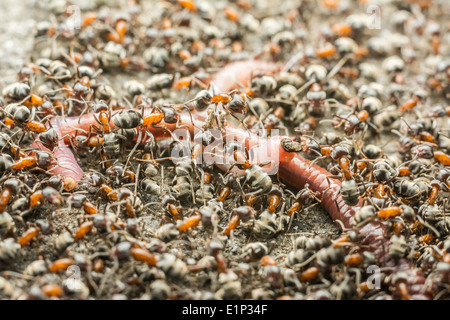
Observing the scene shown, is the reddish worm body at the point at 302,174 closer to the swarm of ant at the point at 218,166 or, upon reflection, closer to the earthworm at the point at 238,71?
the swarm of ant at the point at 218,166

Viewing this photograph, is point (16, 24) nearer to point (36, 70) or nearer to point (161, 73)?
point (36, 70)

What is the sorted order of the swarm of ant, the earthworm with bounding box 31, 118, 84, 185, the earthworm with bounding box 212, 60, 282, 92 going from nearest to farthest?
1. the swarm of ant
2. the earthworm with bounding box 31, 118, 84, 185
3. the earthworm with bounding box 212, 60, 282, 92

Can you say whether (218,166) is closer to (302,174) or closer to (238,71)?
(302,174)

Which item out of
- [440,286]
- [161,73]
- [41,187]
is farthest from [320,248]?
[161,73]

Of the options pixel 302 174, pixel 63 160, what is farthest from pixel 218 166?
pixel 63 160

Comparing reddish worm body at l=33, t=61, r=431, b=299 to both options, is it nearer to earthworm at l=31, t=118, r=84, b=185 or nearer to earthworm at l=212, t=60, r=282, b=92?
earthworm at l=31, t=118, r=84, b=185

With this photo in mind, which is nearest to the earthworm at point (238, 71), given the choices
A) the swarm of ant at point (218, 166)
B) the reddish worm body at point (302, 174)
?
the swarm of ant at point (218, 166)

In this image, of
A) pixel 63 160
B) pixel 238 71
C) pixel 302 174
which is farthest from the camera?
pixel 238 71

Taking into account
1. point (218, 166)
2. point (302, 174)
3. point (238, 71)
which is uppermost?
point (238, 71)

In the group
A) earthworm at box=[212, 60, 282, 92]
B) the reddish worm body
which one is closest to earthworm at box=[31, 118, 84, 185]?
the reddish worm body

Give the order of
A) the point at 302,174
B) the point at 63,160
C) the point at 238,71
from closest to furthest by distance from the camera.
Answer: the point at 63,160 < the point at 302,174 < the point at 238,71
